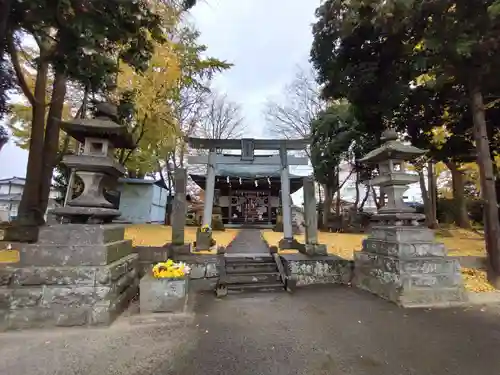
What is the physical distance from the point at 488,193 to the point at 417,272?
9.55 ft

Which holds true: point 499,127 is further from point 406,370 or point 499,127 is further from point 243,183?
point 243,183

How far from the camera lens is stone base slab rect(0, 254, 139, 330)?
12.1 ft

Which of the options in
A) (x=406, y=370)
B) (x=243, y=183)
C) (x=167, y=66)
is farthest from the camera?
(x=243, y=183)

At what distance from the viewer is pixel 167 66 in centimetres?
1144

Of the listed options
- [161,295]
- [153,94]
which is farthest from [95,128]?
[153,94]

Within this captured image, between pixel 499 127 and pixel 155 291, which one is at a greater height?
pixel 499 127

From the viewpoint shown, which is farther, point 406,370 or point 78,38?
point 78,38

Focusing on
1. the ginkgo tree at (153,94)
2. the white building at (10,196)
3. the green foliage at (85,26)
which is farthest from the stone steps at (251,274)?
the white building at (10,196)

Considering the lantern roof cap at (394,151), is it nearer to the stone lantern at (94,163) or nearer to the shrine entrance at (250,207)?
the stone lantern at (94,163)

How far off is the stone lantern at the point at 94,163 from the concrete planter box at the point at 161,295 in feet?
4.41

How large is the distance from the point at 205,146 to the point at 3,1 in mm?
5386

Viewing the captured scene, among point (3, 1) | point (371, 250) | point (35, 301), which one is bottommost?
point (35, 301)

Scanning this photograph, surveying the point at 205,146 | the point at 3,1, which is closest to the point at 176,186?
the point at 205,146

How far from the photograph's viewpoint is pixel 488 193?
237 inches
